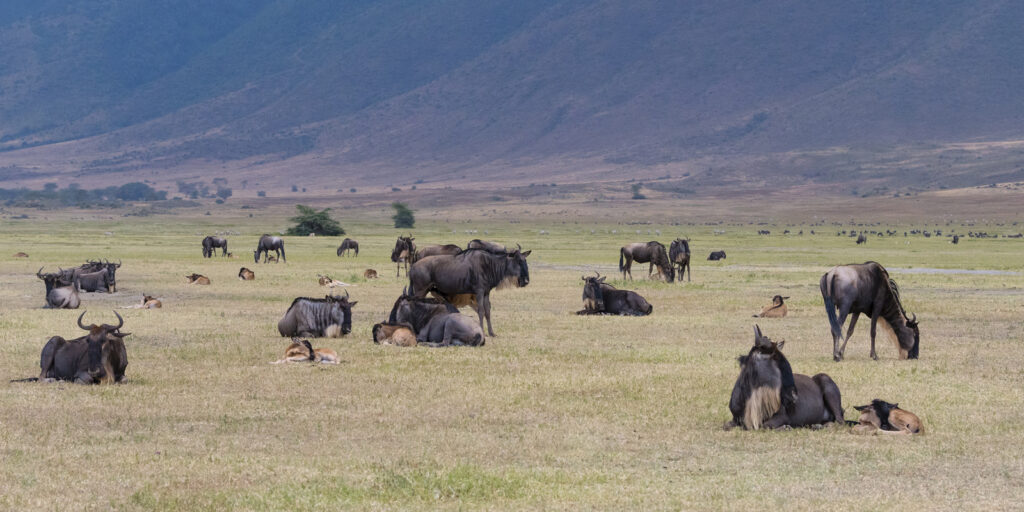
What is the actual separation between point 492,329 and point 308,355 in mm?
6088

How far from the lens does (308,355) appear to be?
2058 centimetres

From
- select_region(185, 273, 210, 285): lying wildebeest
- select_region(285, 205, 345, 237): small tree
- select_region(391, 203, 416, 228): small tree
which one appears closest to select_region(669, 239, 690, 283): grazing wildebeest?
select_region(185, 273, 210, 285): lying wildebeest

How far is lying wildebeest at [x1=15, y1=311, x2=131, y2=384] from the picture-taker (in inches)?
707

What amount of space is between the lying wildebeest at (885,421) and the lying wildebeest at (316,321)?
11.6 metres

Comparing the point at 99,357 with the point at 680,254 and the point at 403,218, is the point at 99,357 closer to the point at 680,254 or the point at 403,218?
the point at 680,254

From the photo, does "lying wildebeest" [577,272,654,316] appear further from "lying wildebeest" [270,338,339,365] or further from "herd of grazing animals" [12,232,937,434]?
"lying wildebeest" [270,338,339,365]

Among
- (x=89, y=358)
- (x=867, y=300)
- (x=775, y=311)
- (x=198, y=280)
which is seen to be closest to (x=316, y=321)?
(x=89, y=358)

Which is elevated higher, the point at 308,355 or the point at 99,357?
the point at 99,357

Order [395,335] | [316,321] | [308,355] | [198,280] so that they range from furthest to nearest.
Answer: [198,280] → [316,321] → [395,335] → [308,355]

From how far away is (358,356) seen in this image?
21.5 meters

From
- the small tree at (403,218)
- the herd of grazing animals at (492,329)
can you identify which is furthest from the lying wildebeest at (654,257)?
the small tree at (403,218)

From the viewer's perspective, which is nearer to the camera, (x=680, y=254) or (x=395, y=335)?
(x=395, y=335)

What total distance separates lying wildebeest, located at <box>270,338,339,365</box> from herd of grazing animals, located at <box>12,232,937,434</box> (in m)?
0.02

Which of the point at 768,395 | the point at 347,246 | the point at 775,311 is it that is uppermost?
the point at 347,246
